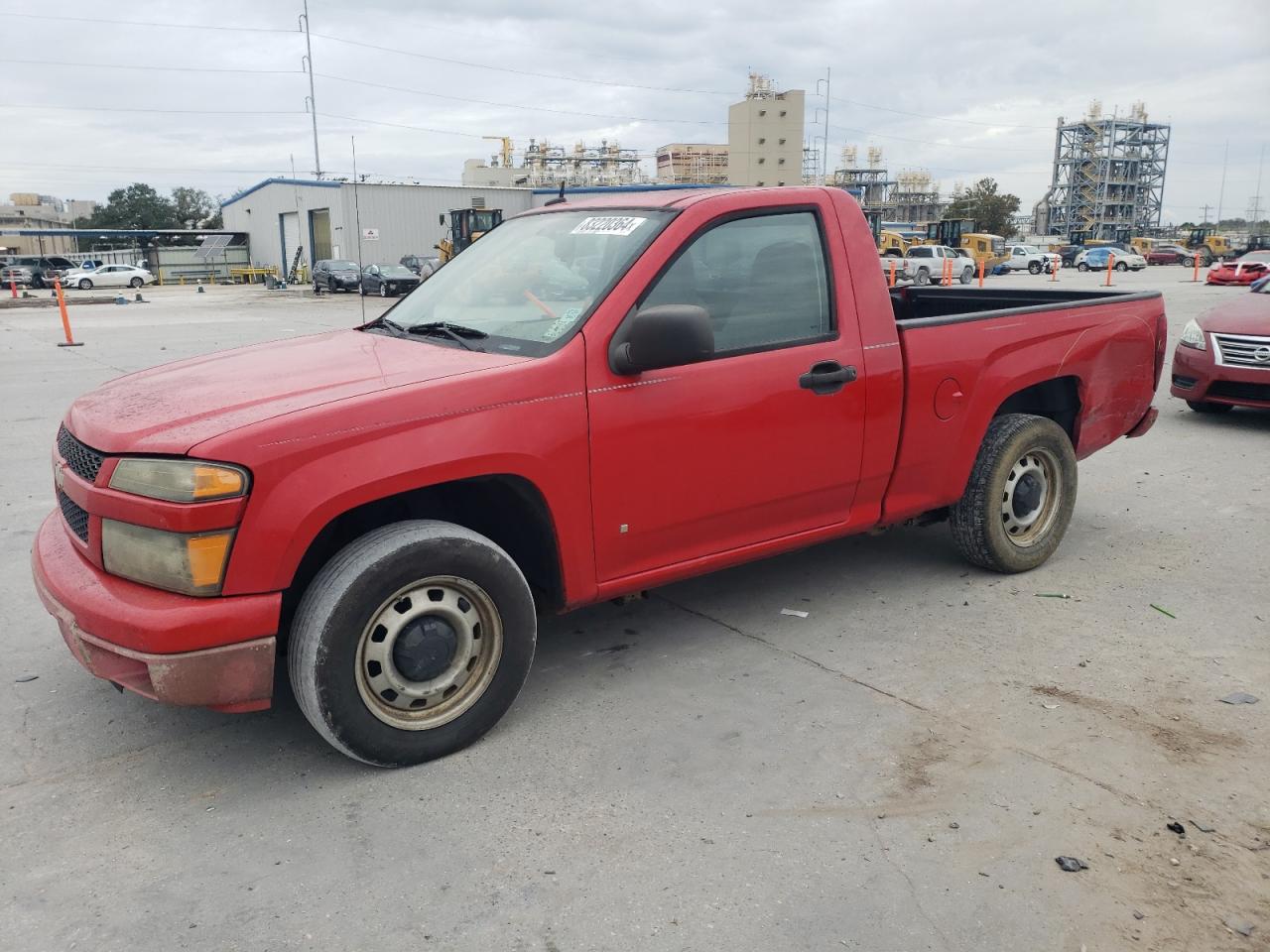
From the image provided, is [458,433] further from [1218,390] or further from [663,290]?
[1218,390]

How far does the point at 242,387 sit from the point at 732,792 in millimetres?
2090

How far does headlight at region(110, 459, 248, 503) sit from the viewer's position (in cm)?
280

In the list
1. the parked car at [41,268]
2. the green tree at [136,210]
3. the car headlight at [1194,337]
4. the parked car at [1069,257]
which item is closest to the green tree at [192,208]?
the green tree at [136,210]

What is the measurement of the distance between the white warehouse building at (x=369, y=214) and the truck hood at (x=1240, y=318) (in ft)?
140

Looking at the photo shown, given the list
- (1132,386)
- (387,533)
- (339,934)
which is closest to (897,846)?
(339,934)

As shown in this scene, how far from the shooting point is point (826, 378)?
12.9 ft

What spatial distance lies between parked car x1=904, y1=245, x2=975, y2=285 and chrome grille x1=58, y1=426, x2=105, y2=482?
135ft

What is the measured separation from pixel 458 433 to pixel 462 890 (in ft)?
4.39

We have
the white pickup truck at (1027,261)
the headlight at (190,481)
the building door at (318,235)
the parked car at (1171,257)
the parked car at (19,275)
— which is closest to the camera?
the headlight at (190,481)

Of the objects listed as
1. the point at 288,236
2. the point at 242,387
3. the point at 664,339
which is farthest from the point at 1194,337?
the point at 288,236

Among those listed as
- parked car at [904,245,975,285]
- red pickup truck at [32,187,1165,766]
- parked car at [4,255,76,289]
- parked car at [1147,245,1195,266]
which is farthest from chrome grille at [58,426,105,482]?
parked car at [1147,245,1195,266]

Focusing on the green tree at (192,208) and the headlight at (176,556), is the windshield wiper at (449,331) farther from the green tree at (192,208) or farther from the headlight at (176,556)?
the green tree at (192,208)

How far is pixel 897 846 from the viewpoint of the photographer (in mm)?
2822

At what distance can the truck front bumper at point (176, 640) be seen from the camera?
2843 mm
